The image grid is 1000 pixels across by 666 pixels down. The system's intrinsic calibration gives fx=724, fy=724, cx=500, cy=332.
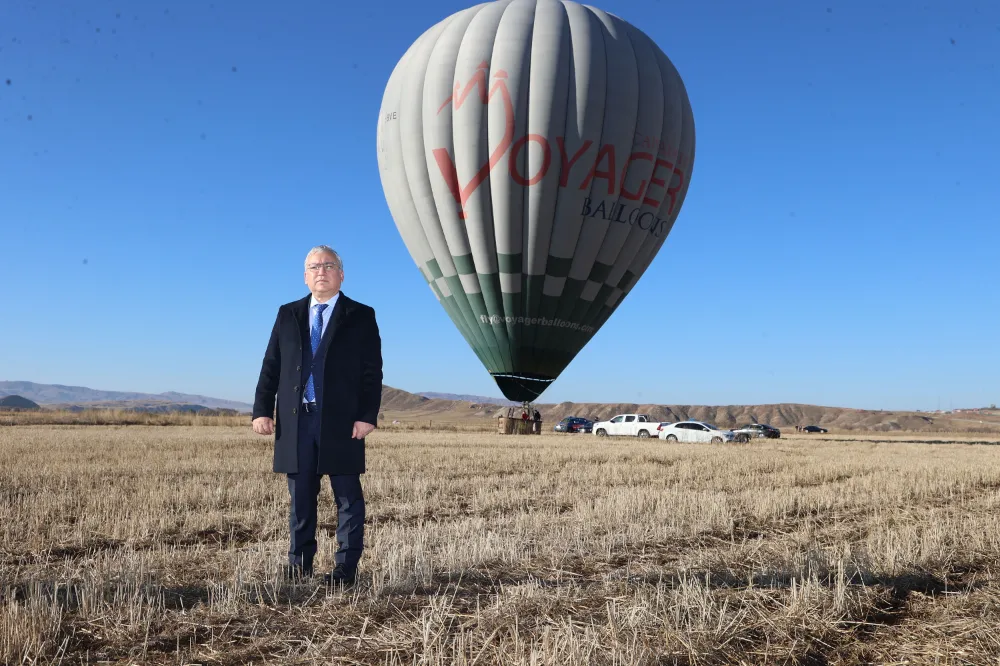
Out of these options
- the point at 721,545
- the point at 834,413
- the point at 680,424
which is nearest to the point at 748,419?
the point at 834,413

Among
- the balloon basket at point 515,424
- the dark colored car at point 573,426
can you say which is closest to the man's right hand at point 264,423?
the balloon basket at point 515,424

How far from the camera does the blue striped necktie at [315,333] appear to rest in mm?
5031

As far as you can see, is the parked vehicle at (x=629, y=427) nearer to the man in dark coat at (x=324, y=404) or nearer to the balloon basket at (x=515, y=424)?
the balloon basket at (x=515, y=424)

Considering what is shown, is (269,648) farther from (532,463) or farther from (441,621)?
(532,463)

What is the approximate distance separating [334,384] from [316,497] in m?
0.80

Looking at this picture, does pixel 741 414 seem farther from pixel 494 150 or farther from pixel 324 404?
pixel 324 404

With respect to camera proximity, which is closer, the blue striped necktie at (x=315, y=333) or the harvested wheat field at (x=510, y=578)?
the harvested wheat field at (x=510, y=578)

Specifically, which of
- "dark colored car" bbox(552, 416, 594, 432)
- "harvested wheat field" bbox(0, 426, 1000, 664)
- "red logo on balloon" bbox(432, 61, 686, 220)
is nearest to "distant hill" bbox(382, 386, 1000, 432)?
"dark colored car" bbox(552, 416, 594, 432)

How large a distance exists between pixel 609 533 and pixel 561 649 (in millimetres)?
3757

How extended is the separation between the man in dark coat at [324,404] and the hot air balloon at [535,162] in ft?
51.9

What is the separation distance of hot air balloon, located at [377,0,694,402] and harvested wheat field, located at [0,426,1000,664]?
1083cm

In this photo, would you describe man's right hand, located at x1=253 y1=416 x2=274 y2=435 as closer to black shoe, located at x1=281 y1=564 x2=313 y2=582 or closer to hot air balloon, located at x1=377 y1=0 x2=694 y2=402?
black shoe, located at x1=281 y1=564 x2=313 y2=582

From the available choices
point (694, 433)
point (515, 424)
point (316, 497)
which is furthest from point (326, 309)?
point (515, 424)

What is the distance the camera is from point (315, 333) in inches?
202
